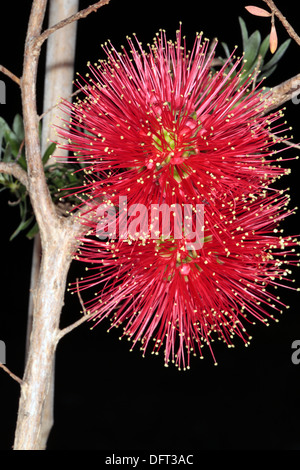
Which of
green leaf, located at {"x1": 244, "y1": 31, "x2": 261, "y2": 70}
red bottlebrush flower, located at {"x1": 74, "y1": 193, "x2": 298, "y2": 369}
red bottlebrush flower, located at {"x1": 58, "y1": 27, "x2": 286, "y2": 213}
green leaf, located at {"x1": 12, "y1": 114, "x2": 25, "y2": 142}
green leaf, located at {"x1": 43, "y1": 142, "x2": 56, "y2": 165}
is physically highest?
green leaf, located at {"x1": 244, "y1": 31, "x2": 261, "y2": 70}

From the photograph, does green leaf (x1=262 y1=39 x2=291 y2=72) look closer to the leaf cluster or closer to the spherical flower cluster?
the spherical flower cluster

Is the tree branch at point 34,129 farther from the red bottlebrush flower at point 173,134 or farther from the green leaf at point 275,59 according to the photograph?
the green leaf at point 275,59

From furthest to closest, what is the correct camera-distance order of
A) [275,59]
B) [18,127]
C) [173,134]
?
[18,127] < [275,59] < [173,134]

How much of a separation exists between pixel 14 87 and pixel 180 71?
66 centimetres

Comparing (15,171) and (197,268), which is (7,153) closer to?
(15,171)

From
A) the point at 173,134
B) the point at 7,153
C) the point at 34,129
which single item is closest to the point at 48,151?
the point at 7,153

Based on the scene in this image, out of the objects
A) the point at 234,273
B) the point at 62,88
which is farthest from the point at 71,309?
the point at 234,273

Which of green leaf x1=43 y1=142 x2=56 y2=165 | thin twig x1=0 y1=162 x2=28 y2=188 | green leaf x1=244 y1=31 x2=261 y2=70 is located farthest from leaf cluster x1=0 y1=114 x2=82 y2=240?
green leaf x1=244 y1=31 x2=261 y2=70

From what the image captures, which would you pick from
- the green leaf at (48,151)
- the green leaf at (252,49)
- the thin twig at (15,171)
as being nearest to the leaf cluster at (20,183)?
the green leaf at (48,151)

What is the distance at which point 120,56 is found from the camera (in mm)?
743

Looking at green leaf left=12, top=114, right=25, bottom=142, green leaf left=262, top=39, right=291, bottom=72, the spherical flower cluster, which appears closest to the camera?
the spherical flower cluster

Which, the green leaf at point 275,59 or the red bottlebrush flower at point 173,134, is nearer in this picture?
the red bottlebrush flower at point 173,134

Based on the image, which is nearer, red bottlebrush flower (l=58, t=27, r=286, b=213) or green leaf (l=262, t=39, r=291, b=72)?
red bottlebrush flower (l=58, t=27, r=286, b=213)

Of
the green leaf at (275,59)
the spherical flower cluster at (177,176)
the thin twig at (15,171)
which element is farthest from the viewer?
the green leaf at (275,59)
